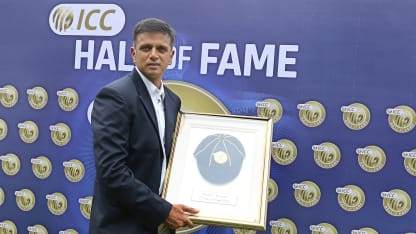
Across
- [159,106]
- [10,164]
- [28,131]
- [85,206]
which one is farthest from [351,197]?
[10,164]

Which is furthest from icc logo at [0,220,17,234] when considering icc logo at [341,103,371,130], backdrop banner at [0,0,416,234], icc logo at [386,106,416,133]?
icc logo at [386,106,416,133]

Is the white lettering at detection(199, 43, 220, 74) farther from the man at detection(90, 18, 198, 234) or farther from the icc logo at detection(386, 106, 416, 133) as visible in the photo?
the icc logo at detection(386, 106, 416, 133)

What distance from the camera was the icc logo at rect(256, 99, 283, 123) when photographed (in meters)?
2.57

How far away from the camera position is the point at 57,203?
2.93 meters

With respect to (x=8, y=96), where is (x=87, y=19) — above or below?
A: above

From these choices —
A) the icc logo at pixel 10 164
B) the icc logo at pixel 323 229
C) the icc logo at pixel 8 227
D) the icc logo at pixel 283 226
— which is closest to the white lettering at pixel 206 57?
→ the icc logo at pixel 283 226

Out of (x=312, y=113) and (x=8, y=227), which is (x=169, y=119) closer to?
(x=312, y=113)

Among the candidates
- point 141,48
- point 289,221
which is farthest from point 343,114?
Result: point 141,48

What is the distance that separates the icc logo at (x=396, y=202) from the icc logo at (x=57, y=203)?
5.61 ft

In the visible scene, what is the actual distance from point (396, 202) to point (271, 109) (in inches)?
28.8

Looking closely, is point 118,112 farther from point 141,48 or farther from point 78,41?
point 78,41

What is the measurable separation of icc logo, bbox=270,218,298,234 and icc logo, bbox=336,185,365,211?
26 cm

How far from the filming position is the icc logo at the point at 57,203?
292cm

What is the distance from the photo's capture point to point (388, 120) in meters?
2.44
